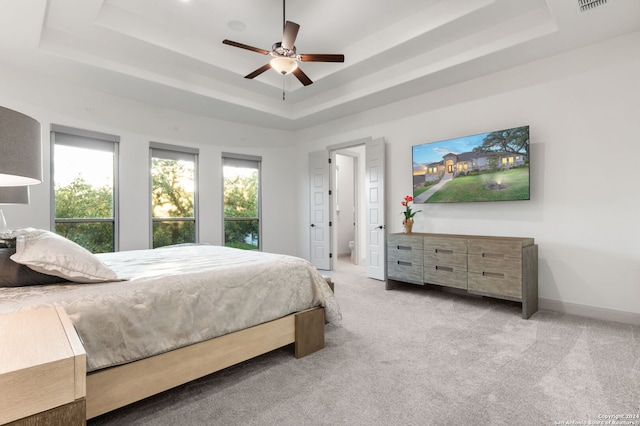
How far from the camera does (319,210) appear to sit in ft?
19.4

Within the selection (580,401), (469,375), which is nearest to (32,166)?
(469,375)

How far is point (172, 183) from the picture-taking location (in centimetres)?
496

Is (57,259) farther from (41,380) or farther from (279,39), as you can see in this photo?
(279,39)

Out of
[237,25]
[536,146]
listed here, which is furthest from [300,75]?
[536,146]

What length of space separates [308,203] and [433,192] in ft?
8.48

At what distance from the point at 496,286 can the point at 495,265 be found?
0.72 ft

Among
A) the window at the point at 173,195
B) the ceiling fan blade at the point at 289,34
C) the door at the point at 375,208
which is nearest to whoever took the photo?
the ceiling fan blade at the point at 289,34

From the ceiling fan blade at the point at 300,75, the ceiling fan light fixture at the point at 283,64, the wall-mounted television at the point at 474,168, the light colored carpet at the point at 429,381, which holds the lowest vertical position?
the light colored carpet at the point at 429,381

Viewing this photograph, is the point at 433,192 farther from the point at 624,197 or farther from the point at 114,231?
the point at 114,231

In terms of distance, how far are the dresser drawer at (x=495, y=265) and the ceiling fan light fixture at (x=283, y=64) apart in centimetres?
277

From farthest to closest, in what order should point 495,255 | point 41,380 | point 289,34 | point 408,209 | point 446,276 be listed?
1. point 408,209
2. point 446,276
3. point 495,255
4. point 289,34
5. point 41,380

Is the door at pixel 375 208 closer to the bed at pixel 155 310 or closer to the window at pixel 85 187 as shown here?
the bed at pixel 155 310

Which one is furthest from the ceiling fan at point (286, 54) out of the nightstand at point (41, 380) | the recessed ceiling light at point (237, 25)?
the nightstand at point (41, 380)

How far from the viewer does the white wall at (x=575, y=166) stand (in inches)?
118
